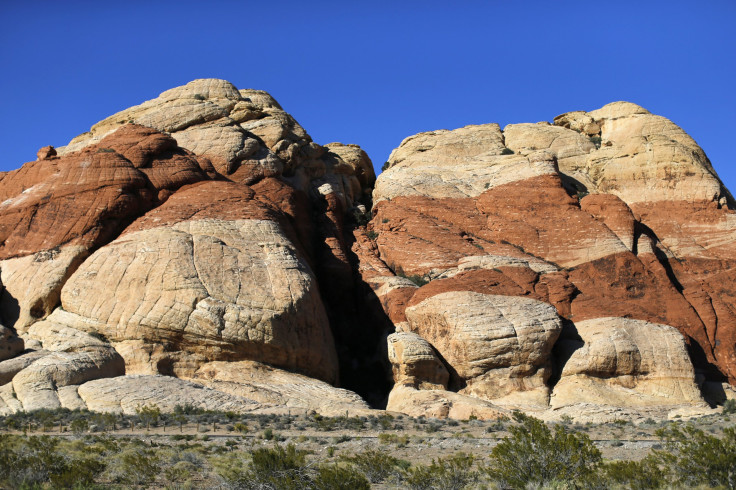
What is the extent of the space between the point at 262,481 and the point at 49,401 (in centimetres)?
1372

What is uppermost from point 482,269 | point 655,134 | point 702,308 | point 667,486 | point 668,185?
point 655,134

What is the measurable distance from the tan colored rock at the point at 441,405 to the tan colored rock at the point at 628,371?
3.92 m

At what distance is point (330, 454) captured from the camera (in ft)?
66.4

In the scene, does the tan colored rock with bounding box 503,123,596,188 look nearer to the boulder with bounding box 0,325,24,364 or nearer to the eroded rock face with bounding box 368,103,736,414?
the eroded rock face with bounding box 368,103,736,414

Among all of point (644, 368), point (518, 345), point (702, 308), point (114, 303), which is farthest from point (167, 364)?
point (702, 308)

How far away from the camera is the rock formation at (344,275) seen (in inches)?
1218

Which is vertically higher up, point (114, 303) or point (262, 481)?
point (114, 303)

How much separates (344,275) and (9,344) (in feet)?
57.1

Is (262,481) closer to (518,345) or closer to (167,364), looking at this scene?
(167,364)

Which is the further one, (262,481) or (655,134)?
(655,134)

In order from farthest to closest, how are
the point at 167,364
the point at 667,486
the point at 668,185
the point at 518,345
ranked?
the point at 668,185, the point at 518,345, the point at 167,364, the point at 667,486

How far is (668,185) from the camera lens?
45719 mm

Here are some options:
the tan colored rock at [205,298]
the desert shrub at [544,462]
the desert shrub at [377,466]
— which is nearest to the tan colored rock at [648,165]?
the tan colored rock at [205,298]

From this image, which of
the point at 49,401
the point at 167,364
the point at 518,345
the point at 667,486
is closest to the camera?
the point at 667,486
